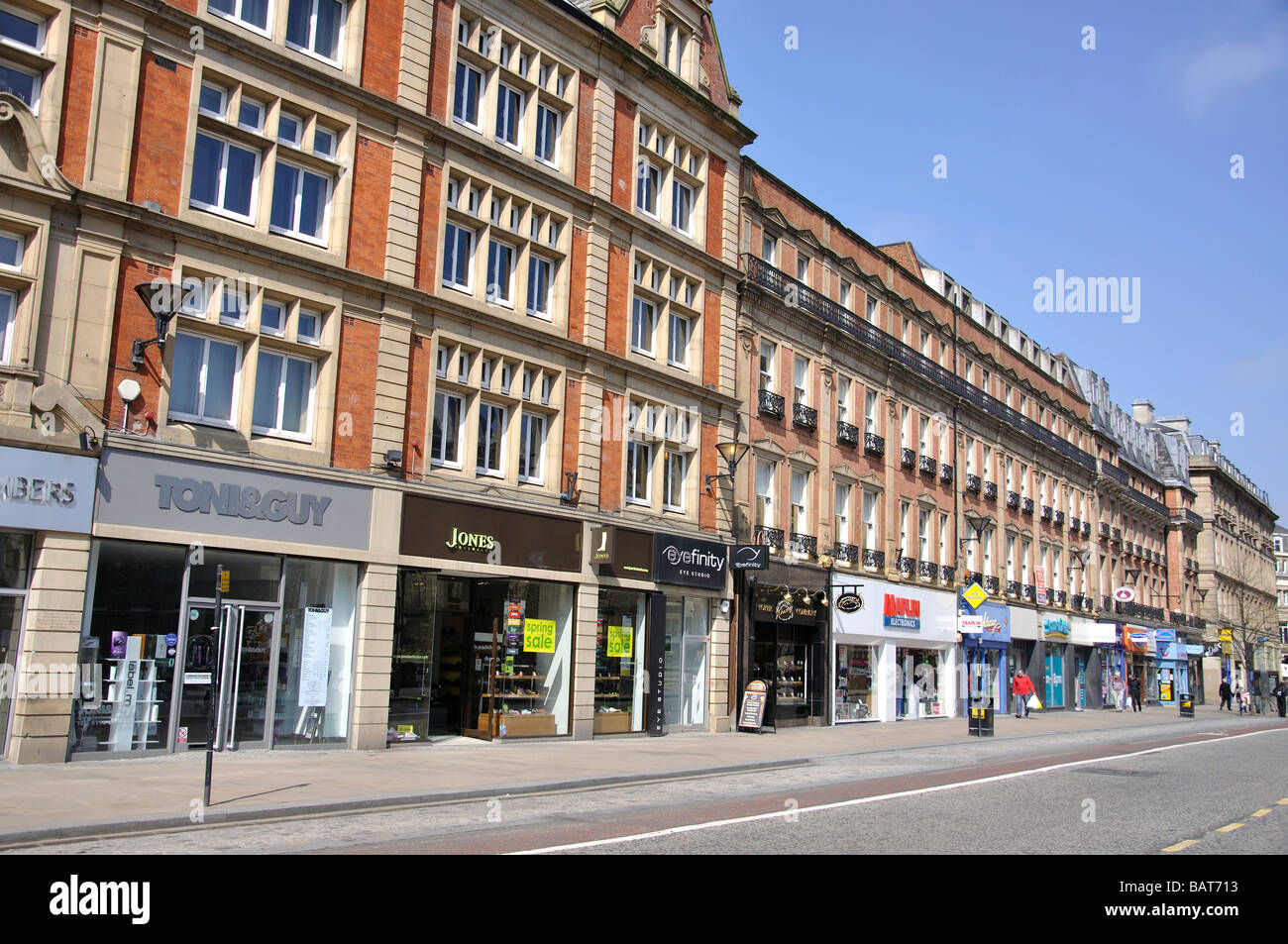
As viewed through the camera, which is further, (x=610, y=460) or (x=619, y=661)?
(x=619, y=661)

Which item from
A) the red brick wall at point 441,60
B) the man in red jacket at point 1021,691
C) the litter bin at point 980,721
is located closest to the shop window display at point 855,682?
the litter bin at point 980,721

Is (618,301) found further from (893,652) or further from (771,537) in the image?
(893,652)

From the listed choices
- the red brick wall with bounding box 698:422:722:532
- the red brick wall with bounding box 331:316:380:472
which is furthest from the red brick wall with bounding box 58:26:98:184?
the red brick wall with bounding box 698:422:722:532

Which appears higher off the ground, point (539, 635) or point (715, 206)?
point (715, 206)

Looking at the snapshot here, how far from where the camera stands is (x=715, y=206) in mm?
29172

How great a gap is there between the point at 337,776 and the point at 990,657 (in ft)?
115

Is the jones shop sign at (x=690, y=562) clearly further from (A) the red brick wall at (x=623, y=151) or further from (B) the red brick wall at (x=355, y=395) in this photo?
(B) the red brick wall at (x=355, y=395)

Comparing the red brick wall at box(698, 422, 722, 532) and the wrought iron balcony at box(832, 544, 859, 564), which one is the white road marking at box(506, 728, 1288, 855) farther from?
the wrought iron balcony at box(832, 544, 859, 564)

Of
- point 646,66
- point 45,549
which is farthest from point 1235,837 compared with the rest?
point 646,66

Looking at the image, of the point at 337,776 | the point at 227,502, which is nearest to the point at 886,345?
the point at 227,502

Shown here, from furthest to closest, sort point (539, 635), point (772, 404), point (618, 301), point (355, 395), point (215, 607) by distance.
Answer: point (772, 404) < point (618, 301) < point (539, 635) < point (355, 395) < point (215, 607)

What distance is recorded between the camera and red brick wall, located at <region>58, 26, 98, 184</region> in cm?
1574

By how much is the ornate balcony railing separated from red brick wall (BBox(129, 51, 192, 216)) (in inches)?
641

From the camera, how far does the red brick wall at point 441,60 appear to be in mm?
21109
